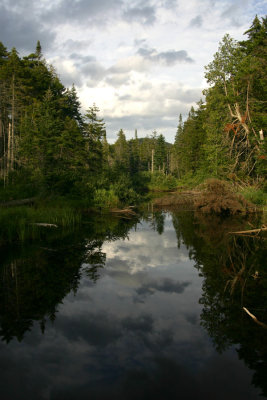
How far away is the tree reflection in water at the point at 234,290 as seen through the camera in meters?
4.88

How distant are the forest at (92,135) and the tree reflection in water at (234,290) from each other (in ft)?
34.3

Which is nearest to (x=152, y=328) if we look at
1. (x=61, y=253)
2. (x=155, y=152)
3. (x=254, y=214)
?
(x=61, y=253)

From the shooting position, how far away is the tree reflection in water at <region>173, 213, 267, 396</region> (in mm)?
4875

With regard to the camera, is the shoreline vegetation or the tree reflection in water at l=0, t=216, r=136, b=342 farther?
the shoreline vegetation

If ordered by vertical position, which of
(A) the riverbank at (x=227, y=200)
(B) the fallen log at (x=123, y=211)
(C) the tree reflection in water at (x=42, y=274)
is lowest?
(C) the tree reflection in water at (x=42, y=274)

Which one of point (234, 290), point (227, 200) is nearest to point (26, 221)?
point (234, 290)

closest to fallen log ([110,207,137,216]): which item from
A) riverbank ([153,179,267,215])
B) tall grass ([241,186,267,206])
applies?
riverbank ([153,179,267,215])

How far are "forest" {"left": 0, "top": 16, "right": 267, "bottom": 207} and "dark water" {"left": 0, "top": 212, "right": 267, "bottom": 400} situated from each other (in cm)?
1185

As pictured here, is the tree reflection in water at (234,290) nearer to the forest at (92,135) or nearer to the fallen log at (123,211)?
the fallen log at (123,211)

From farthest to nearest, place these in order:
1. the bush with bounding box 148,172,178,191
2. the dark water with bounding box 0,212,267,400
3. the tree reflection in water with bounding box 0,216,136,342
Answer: the bush with bounding box 148,172,178,191, the tree reflection in water with bounding box 0,216,136,342, the dark water with bounding box 0,212,267,400

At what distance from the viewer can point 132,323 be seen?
5.93m

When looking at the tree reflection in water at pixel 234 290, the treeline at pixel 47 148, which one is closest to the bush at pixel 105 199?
the treeline at pixel 47 148

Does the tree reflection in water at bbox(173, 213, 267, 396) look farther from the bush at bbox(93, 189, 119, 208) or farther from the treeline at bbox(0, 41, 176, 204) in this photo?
the treeline at bbox(0, 41, 176, 204)

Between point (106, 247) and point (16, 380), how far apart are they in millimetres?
8019
